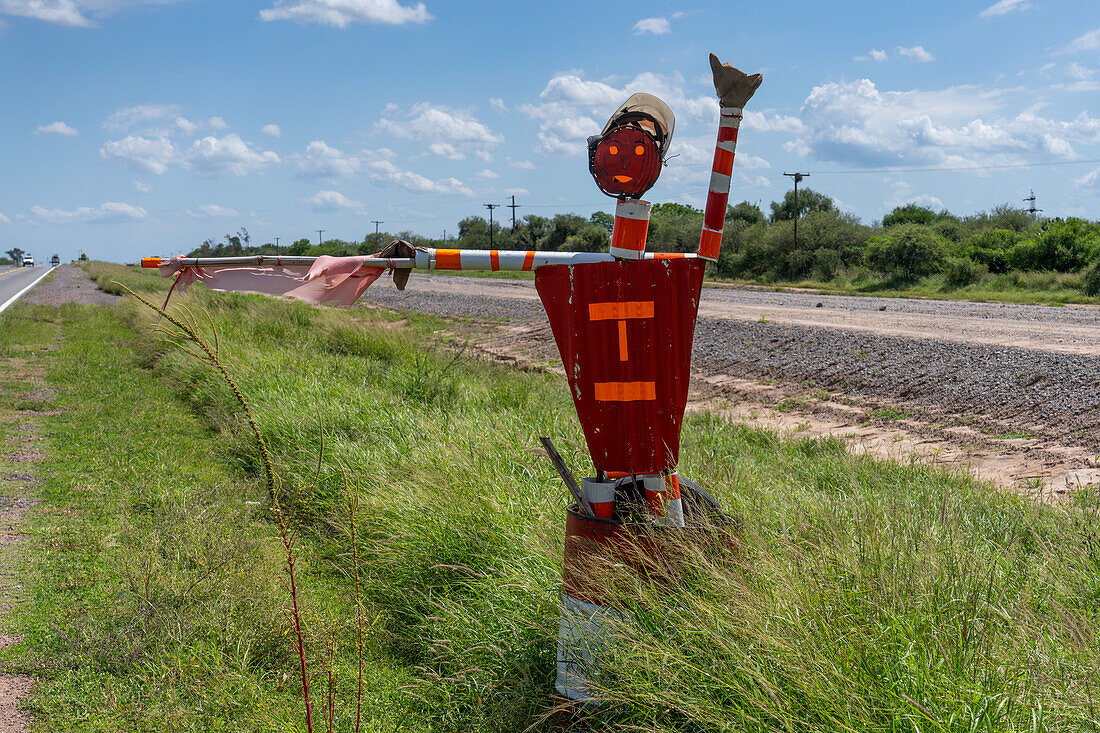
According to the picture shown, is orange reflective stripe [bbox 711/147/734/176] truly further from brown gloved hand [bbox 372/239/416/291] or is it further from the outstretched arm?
brown gloved hand [bbox 372/239/416/291]

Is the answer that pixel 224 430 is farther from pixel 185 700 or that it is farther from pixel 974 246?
pixel 974 246

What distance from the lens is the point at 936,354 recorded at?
11.0 m

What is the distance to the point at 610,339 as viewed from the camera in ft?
8.34

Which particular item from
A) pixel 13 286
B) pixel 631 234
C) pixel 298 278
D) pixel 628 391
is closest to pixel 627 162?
pixel 631 234

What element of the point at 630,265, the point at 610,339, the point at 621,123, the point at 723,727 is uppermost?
the point at 621,123

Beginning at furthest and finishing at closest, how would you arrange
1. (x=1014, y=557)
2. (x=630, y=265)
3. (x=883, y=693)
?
(x=1014, y=557) < (x=630, y=265) < (x=883, y=693)

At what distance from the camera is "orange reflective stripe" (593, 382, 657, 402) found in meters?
2.55

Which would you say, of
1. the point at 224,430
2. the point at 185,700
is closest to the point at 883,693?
the point at 185,700

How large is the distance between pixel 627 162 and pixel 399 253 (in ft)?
2.62

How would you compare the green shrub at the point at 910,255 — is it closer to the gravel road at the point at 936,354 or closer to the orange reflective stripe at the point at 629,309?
the gravel road at the point at 936,354

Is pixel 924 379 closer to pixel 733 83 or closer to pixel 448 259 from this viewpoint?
pixel 733 83

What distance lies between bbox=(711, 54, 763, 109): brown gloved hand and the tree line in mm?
13686

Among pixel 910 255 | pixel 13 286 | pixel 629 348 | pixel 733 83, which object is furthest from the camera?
pixel 13 286

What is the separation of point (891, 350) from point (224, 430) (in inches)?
367
